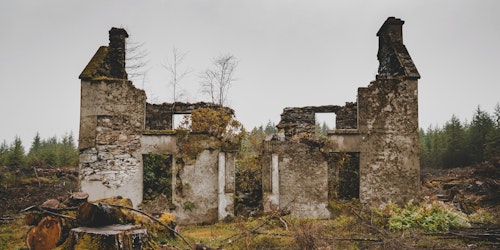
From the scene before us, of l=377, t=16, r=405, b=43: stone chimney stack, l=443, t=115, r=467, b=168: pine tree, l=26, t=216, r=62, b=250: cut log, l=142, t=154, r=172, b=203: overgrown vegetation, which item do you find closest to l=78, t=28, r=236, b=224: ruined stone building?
l=142, t=154, r=172, b=203: overgrown vegetation

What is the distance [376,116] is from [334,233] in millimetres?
5289

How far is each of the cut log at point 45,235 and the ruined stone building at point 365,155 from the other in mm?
7498

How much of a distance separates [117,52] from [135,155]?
4261 mm

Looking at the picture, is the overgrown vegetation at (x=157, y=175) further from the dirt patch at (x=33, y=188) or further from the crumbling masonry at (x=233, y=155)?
the dirt patch at (x=33, y=188)

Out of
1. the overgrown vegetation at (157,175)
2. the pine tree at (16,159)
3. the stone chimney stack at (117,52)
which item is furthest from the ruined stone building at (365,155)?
the pine tree at (16,159)

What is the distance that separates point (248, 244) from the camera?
326 inches

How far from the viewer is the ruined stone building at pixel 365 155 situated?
12.8 meters

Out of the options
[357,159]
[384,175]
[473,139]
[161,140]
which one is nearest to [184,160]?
[161,140]

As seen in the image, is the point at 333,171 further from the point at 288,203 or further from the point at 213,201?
the point at 213,201

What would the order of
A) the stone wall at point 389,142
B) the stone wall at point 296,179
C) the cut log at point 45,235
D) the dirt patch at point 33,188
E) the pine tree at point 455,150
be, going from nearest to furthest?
the cut log at point 45,235 < the stone wall at point 296,179 < the stone wall at point 389,142 < the dirt patch at point 33,188 < the pine tree at point 455,150

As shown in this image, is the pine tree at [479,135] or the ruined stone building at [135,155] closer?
the ruined stone building at [135,155]

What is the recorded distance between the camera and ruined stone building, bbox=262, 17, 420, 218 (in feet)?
42.0

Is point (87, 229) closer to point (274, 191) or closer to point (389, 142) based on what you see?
point (274, 191)

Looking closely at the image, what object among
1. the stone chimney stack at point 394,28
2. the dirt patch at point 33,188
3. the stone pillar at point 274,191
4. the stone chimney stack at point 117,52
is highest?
the stone chimney stack at point 394,28
